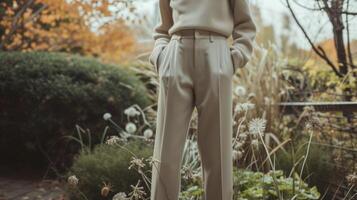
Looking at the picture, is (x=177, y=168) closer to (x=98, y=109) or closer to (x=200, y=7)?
(x=200, y=7)

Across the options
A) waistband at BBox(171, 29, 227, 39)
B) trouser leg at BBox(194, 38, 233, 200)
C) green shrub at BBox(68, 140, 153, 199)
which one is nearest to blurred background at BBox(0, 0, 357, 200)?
green shrub at BBox(68, 140, 153, 199)

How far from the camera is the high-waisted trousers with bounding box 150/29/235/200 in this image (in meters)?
1.97

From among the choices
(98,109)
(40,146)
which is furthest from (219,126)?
(40,146)

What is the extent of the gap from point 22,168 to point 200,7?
11.9 feet

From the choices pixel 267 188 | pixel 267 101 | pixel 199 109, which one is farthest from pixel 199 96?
pixel 267 101

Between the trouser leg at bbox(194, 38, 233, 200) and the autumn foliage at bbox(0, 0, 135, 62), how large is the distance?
3.22 metres

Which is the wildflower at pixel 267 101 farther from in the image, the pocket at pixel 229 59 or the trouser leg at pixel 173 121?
the trouser leg at pixel 173 121

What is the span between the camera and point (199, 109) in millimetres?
2033

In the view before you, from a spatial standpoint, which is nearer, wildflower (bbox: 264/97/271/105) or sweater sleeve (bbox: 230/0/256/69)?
sweater sleeve (bbox: 230/0/256/69)

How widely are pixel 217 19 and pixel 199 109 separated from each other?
1.59 feet

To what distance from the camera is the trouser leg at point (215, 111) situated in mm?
1971

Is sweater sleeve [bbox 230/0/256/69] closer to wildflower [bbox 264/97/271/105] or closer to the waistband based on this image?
the waistband

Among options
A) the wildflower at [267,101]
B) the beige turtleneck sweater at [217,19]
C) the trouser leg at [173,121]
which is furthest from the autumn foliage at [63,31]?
the trouser leg at [173,121]

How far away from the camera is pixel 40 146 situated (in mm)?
4281
